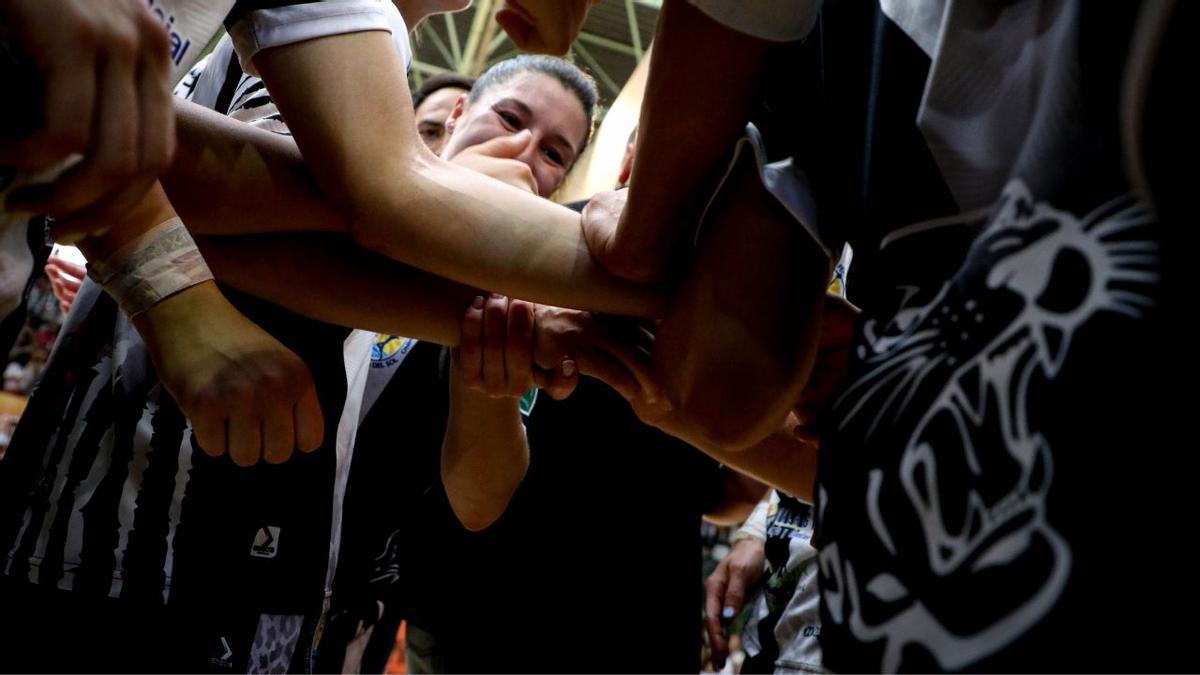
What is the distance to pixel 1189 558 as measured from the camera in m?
0.35

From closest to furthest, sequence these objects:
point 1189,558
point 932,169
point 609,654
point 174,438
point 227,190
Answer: point 1189,558 < point 932,169 < point 227,190 < point 174,438 < point 609,654

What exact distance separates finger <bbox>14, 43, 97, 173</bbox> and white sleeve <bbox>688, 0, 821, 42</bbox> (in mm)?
365

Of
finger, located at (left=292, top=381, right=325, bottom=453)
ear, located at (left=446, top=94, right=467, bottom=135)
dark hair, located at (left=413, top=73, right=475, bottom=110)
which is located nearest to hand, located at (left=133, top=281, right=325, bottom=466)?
finger, located at (left=292, top=381, right=325, bottom=453)

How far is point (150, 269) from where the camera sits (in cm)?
83

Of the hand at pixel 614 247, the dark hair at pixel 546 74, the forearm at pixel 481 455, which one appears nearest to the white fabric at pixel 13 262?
the hand at pixel 614 247

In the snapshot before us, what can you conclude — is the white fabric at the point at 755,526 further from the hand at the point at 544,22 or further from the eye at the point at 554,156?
the hand at the point at 544,22

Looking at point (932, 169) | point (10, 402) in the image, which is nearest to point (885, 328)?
point (932, 169)

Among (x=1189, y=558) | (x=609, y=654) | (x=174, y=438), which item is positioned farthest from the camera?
(x=609, y=654)

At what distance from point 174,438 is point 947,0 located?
36.8 inches

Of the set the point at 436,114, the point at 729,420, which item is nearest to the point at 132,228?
the point at 729,420

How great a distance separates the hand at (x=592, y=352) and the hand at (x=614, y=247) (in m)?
0.13

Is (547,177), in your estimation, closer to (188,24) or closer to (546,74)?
(546,74)

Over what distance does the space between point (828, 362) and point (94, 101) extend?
705mm

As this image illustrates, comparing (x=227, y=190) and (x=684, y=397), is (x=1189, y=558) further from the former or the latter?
(x=227, y=190)
